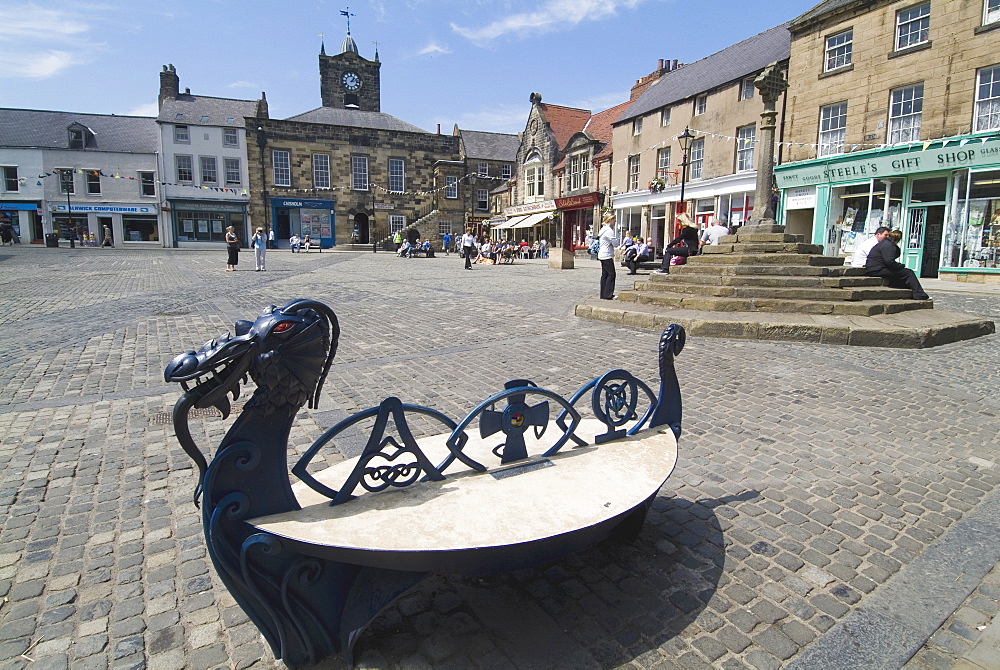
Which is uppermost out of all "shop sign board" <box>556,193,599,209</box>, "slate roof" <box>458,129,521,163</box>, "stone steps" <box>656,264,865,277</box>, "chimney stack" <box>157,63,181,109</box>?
"chimney stack" <box>157,63,181,109</box>

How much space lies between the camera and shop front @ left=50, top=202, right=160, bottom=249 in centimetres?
4172

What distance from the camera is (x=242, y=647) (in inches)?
82.4

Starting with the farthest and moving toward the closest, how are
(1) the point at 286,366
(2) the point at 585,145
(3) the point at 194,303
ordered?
1. (2) the point at 585,145
2. (3) the point at 194,303
3. (1) the point at 286,366

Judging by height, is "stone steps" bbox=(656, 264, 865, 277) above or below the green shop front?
below

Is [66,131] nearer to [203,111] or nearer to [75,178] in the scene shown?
[75,178]

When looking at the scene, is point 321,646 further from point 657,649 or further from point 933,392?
point 933,392

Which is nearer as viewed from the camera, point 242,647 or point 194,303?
point 242,647

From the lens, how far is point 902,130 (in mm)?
18469

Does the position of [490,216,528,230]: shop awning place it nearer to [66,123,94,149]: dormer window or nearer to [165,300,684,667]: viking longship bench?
[66,123,94,149]: dormer window

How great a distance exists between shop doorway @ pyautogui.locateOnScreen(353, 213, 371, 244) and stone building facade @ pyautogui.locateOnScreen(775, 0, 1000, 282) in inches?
1308

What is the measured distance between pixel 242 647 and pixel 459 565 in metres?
0.94

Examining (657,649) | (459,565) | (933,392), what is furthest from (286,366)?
(933,392)

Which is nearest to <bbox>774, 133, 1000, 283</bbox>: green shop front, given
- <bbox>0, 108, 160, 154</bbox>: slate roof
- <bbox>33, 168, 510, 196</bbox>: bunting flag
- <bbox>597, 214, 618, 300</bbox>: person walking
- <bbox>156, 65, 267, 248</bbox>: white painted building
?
<bbox>597, 214, 618, 300</bbox>: person walking

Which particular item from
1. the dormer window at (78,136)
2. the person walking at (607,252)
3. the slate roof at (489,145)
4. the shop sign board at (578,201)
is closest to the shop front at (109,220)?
the dormer window at (78,136)
